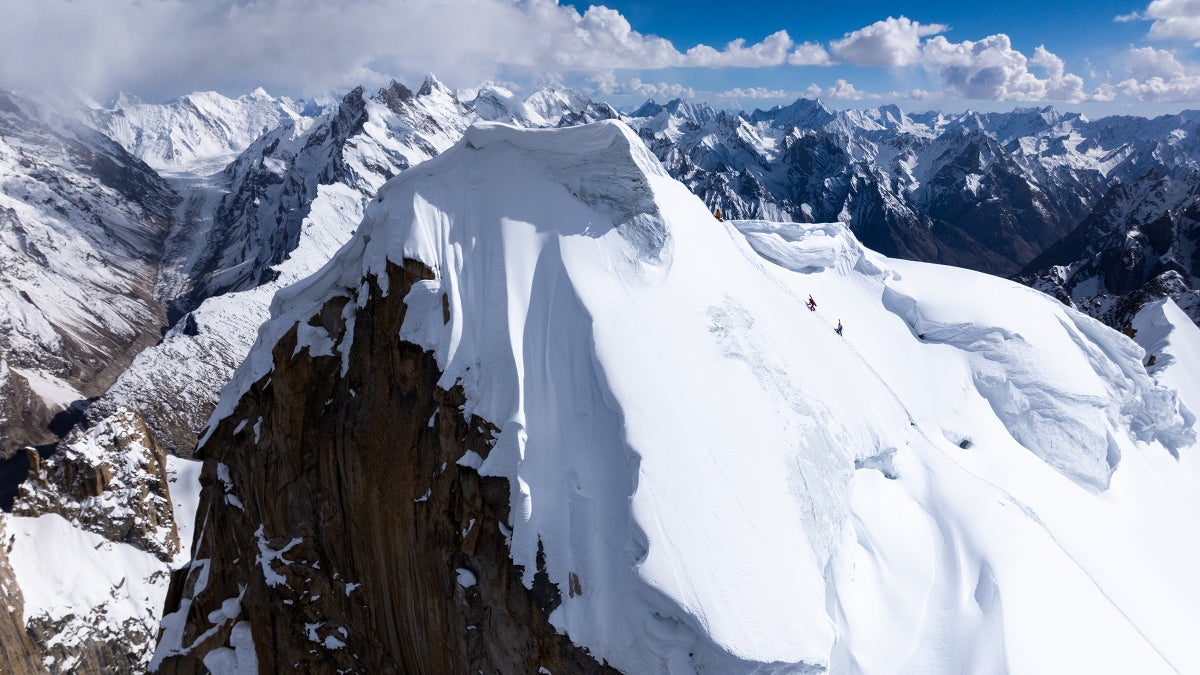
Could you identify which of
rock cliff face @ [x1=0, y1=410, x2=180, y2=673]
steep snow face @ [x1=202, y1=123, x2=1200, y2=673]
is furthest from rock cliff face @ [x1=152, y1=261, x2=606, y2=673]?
rock cliff face @ [x1=0, y1=410, x2=180, y2=673]

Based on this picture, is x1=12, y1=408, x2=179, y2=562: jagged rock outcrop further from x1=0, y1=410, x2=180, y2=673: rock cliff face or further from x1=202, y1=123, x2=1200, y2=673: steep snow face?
x1=202, y1=123, x2=1200, y2=673: steep snow face

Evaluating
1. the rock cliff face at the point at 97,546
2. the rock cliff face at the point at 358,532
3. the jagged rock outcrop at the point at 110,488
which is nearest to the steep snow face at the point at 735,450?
the rock cliff face at the point at 358,532

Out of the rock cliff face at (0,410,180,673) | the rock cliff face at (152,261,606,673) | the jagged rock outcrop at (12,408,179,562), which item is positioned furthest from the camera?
the jagged rock outcrop at (12,408,179,562)

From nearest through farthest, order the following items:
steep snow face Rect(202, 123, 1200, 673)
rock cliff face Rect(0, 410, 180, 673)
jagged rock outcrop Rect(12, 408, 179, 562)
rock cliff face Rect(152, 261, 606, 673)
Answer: steep snow face Rect(202, 123, 1200, 673)
rock cliff face Rect(152, 261, 606, 673)
rock cliff face Rect(0, 410, 180, 673)
jagged rock outcrop Rect(12, 408, 179, 562)

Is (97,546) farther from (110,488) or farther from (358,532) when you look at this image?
(358,532)

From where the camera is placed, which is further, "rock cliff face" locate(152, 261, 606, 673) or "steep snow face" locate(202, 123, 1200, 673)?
"rock cliff face" locate(152, 261, 606, 673)

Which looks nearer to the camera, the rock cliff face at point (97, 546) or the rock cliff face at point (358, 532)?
the rock cliff face at point (358, 532)

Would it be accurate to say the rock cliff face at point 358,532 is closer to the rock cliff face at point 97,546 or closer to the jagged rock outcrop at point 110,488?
the rock cliff face at point 97,546
